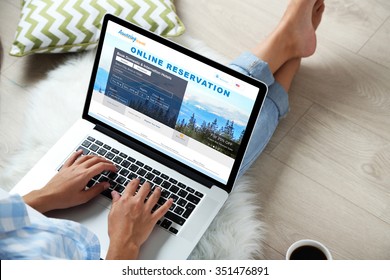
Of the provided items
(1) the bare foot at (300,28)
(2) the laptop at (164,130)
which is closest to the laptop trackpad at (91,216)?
(2) the laptop at (164,130)

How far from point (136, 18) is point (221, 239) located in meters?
0.66

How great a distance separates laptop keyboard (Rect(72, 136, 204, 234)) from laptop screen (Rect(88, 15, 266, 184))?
0.05m

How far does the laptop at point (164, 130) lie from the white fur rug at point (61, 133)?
119 millimetres

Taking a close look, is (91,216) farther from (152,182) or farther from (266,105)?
(266,105)

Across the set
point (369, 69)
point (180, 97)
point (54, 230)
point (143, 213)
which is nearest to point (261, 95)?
point (180, 97)

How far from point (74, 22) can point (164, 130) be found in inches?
20.3

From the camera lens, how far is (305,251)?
1085 mm

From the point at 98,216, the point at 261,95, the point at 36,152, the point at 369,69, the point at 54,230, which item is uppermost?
the point at 261,95

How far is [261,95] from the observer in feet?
3.30

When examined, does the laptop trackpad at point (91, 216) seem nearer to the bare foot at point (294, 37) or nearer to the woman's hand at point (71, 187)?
the woman's hand at point (71, 187)

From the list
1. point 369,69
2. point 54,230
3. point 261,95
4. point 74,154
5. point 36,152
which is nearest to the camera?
point 54,230

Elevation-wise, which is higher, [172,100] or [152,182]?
[172,100]

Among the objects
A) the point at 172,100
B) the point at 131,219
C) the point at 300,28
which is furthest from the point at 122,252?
the point at 300,28
